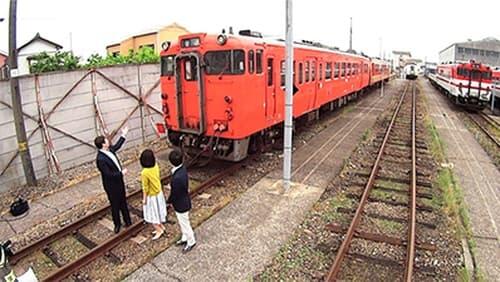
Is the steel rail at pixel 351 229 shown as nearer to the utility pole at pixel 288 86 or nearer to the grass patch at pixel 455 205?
the grass patch at pixel 455 205

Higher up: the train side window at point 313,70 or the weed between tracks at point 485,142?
the train side window at point 313,70

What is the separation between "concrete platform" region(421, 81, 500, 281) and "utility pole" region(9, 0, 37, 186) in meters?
8.61

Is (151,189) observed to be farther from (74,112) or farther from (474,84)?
(474,84)

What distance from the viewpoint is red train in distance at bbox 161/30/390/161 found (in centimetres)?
742

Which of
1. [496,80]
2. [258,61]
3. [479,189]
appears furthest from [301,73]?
[496,80]

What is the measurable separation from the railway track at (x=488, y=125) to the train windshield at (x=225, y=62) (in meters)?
9.89

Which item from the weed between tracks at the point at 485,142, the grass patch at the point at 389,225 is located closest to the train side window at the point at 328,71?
the weed between tracks at the point at 485,142

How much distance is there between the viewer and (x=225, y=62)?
7410 millimetres

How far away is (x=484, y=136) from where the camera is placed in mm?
13836

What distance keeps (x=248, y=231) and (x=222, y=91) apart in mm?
3105

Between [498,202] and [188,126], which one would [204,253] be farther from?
[498,202]

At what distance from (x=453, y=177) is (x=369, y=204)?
311 cm

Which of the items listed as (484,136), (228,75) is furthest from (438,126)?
(228,75)

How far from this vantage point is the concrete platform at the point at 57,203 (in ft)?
20.1
